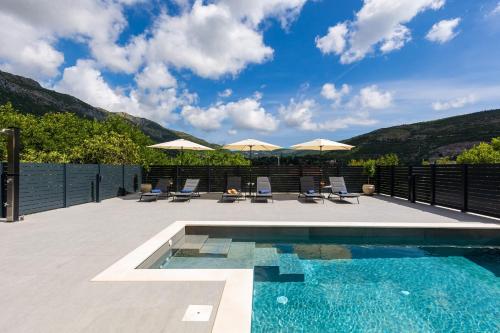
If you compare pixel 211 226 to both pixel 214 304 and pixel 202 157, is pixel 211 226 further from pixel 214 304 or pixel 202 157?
pixel 202 157

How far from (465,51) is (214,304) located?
16968 mm

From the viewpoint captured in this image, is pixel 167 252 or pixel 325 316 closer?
pixel 325 316

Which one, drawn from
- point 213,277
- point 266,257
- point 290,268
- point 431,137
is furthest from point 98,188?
point 431,137

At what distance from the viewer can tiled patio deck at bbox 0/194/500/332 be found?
253 cm

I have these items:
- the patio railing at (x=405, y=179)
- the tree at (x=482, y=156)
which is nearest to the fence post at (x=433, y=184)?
the patio railing at (x=405, y=179)

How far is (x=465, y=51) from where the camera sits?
1407 cm

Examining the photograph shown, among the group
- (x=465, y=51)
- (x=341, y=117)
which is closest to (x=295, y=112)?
→ (x=341, y=117)

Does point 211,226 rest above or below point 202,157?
below

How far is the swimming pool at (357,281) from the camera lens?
3410 mm

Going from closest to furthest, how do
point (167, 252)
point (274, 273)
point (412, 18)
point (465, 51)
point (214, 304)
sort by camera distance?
point (214, 304) < point (274, 273) < point (167, 252) < point (412, 18) < point (465, 51)

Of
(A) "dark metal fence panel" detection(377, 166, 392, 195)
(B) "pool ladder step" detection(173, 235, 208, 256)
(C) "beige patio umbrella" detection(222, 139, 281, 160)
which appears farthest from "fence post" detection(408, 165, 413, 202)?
(B) "pool ladder step" detection(173, 235, 208, 256)

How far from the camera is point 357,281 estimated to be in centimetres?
446

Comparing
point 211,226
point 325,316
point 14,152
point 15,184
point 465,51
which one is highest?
point 465,51

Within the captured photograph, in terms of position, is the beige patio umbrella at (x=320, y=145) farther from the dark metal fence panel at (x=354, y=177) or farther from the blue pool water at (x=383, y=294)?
the blue pool water at (x=383, y=294)
